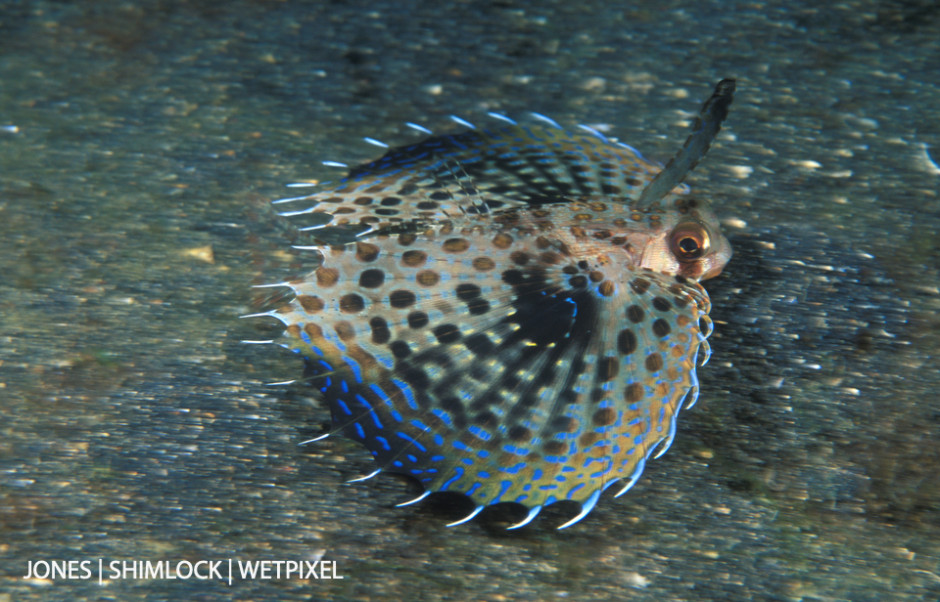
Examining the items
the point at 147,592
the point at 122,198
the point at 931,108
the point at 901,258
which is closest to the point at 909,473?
the point at 901,258

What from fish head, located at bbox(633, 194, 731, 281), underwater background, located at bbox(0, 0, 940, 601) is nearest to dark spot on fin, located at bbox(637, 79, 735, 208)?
fish head, located at bbox(633, 194, 731, 281)

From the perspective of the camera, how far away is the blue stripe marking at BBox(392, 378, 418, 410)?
2055mm

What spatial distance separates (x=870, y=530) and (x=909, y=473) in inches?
11.3

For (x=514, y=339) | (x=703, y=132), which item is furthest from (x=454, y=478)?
(x=703, y=132)

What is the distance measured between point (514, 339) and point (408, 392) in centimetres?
42

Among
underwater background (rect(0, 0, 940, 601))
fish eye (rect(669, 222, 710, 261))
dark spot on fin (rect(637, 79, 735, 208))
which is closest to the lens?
dark spot on fin (rect(637, 79, 735, 208))

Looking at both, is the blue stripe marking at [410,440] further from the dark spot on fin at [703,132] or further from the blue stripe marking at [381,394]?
the dark spot on fin at [703,132]

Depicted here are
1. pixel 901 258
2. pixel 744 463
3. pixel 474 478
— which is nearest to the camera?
pixel 474 478

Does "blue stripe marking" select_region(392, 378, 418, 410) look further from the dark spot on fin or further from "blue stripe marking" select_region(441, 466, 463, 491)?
the dark spot on fin

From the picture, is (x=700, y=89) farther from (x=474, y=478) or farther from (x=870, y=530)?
(x=474, y=478)

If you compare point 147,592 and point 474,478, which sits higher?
point 474,478

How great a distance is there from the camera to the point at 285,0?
13.1 feet

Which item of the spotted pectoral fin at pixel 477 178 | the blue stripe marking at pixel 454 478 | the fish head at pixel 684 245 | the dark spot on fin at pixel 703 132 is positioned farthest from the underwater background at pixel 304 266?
the dark spot on fin at pixel 703 132

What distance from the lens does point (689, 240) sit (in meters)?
2.35
